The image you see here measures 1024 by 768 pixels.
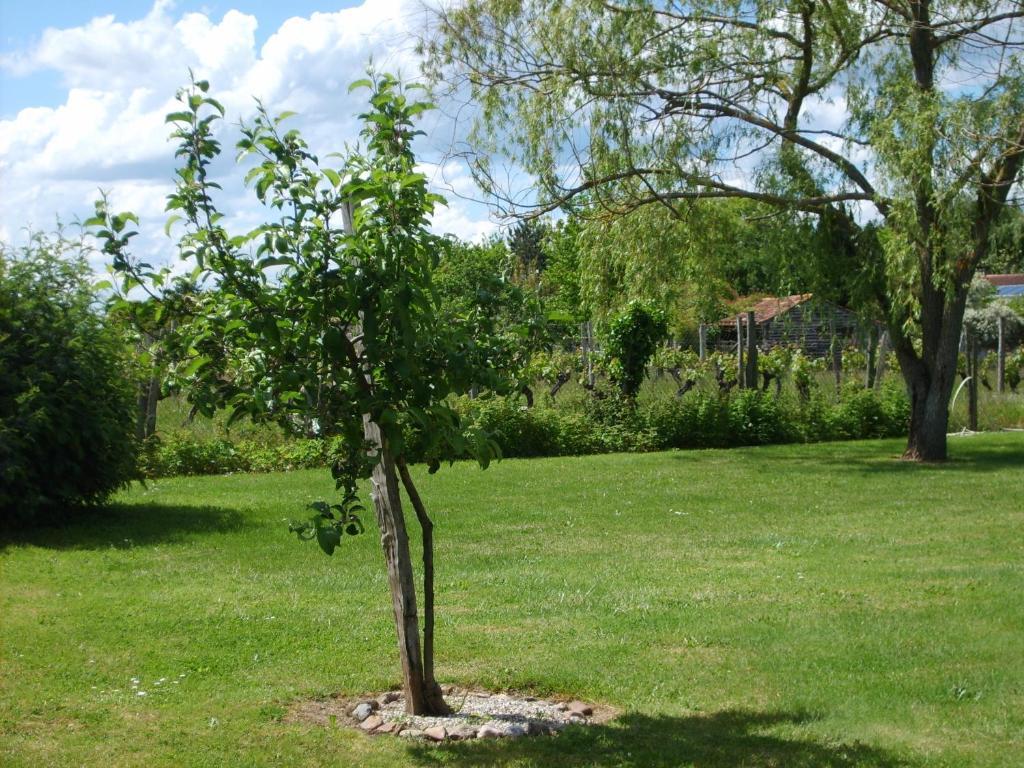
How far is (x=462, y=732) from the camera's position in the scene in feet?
17.8

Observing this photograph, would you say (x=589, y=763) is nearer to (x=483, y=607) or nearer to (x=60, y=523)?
(x=483, y=607)

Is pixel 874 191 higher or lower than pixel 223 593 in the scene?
higher

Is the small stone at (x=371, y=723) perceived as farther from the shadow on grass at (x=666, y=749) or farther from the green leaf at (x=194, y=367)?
the green leaf at (x=194, y=367)

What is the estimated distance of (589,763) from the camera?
498 centimetres

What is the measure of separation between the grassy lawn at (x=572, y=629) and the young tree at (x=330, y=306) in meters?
1.52

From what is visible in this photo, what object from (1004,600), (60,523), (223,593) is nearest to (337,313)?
(223,593)

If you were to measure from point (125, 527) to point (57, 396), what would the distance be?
1485 millimetres

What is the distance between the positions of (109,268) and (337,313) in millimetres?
972

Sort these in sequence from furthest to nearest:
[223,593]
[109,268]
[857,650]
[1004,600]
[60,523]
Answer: [60,523] → [223,593] → [1004,600] → [857,650] → [109,268]

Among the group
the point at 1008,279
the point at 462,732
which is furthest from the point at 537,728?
the point at 1008,279

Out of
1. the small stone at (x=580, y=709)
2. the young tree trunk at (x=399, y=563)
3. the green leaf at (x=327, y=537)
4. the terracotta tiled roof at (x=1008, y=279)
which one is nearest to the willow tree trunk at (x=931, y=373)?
the small stone at (x=580, y=709)

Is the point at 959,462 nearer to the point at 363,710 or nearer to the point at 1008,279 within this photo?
the point at 363,710

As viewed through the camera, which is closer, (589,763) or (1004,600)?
(589,763)

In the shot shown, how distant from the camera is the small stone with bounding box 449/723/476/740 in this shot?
538 cm
